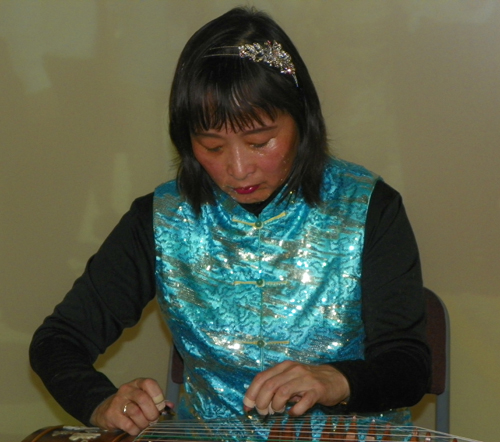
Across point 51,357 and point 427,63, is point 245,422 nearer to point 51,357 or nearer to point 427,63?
point 51,357

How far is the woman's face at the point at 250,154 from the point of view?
4.71 feet

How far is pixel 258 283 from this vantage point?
1631 millimetres

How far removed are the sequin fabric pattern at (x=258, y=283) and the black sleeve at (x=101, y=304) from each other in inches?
1.6

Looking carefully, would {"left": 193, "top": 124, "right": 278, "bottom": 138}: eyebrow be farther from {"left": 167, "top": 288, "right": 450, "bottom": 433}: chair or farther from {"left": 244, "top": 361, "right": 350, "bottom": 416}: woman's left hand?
{"left": 167, "top": 288, "right": 450, "bottom": 433}: chair

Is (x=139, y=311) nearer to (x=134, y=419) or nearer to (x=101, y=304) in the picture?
(x=101, y=304)

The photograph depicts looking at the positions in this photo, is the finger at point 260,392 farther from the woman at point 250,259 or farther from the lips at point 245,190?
the lips at point 245,190

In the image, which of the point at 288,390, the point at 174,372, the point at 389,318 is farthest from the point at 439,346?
the point at 288,390

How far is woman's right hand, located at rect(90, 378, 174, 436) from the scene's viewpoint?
1.24 meters

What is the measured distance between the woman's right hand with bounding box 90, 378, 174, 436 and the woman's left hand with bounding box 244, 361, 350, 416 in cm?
15

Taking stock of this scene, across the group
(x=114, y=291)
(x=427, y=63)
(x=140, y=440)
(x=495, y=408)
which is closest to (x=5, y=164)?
(x=114, y=291)

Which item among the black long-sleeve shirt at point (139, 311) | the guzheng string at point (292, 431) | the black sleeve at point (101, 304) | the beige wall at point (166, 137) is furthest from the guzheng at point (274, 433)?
the beige wall at point (166, 137)

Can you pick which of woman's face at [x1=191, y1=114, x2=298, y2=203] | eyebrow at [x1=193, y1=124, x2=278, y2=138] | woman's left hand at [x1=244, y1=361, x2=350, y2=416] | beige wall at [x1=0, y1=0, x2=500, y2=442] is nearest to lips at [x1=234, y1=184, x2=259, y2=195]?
woman's face at [x1=191, y1=114, x2=298, y2=203]

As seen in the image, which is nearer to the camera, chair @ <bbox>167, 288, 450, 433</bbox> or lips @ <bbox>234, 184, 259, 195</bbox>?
lips @ <bbox>234, 184, 259, 195</bbox>

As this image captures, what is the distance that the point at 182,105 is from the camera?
146cm
